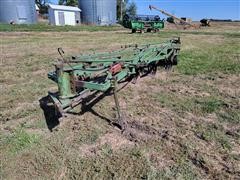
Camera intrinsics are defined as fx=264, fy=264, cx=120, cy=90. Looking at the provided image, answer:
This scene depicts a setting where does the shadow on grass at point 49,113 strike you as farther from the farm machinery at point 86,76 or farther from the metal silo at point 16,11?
the metal silo at point 16,11

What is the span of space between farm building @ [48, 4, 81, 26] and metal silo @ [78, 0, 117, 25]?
145 centimetres

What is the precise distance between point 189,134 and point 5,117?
2642 mm

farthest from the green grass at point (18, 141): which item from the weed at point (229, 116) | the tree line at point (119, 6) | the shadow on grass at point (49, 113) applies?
the tree line at point (119, 6)

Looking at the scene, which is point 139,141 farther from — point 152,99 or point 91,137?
point 152,99

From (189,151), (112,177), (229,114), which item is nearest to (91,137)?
(112,177)

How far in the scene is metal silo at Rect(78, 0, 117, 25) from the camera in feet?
115

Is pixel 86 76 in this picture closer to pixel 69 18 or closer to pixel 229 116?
pixel 229 116

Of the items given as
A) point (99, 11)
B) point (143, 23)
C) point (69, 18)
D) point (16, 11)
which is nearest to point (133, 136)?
point (143, 23)

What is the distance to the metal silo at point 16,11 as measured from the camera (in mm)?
29219

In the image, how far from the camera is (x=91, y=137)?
10.7 ft

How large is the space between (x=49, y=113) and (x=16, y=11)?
29.3m

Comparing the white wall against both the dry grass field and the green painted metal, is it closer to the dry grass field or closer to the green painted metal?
the dry grass field

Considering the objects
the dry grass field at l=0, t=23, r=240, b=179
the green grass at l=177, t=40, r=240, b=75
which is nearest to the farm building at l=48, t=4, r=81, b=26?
the green grass at l=177, t=40, r=240, b=75

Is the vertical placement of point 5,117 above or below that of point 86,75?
below
